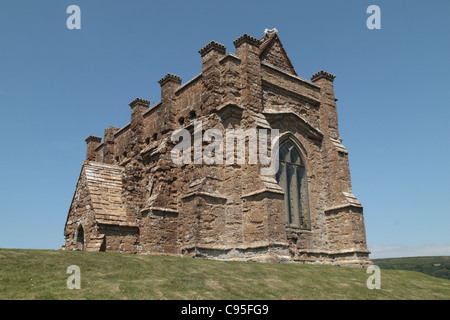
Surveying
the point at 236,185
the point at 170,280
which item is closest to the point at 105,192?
the point at 236,185

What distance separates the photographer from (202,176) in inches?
659

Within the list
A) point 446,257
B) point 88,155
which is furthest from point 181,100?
point 446,257

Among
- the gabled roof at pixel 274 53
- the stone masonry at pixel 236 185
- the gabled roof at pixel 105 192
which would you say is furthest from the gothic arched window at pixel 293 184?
the gabled roof at pixel 105 192

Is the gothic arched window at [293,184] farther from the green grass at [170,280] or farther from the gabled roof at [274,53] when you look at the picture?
the green grass at [170,280]

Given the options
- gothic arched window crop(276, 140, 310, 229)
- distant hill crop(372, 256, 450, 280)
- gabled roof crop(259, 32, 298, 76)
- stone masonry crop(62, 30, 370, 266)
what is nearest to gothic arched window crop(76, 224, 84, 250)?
stone masonry crop(62, 30, 370, 266)

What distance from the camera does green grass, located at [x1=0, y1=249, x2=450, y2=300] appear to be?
8.46 m

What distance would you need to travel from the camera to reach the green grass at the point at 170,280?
846cm

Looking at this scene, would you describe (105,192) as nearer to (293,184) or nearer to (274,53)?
(293,184)

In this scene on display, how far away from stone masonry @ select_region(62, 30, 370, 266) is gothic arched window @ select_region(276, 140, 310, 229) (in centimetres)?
5

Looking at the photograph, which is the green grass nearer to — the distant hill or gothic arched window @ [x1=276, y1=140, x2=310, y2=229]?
gothic arched window @ [x1=276, y1=140, x2=310, y2=229]

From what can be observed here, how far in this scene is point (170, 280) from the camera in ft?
31.9

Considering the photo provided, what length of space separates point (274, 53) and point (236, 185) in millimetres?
8358

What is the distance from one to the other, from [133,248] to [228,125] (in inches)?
280
